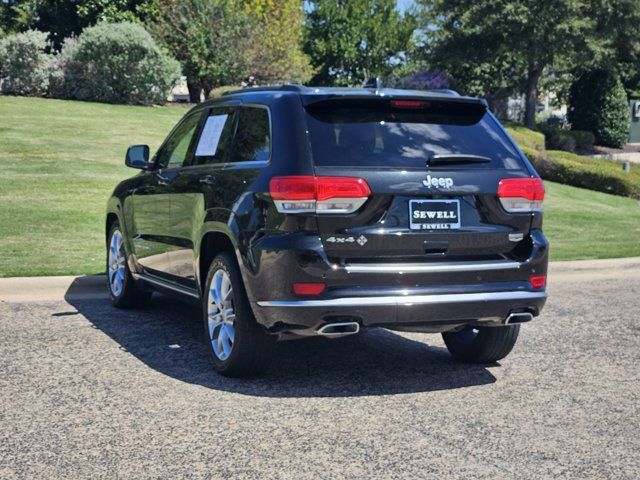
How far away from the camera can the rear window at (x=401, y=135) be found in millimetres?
5977

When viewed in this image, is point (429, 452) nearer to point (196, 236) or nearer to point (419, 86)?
point (196, 236)

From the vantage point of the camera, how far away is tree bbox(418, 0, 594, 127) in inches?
1641

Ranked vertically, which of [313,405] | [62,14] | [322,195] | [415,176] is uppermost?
[62,14]

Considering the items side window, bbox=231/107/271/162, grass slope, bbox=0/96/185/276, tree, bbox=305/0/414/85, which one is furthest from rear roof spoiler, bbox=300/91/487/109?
tree, bbox=305/0/414/85

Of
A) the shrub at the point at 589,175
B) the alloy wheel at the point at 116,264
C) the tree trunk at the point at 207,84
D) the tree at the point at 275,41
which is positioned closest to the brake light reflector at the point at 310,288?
the alloy wheel at the point at 116,264

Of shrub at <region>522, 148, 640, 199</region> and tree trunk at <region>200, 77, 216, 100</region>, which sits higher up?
tree trunk at <region>200, 77, 216, 100</region>

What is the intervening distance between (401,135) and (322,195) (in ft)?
2.54

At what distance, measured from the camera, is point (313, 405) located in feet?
18.9

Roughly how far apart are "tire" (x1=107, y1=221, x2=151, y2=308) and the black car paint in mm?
2282

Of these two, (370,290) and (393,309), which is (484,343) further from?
(370,290)

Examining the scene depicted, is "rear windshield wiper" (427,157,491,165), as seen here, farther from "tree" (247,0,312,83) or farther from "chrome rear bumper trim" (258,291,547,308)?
"tree" (247,0,312,83)

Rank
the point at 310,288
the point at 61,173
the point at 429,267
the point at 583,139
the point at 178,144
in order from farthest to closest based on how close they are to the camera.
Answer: the point at 583,139 < the point at 61,173 < the point at 178,144 < the point at 429,267 < the point at 310,288

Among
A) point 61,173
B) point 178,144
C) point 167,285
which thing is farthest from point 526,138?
point 167,285

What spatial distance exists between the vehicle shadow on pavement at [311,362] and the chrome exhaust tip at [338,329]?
45 centimetres
